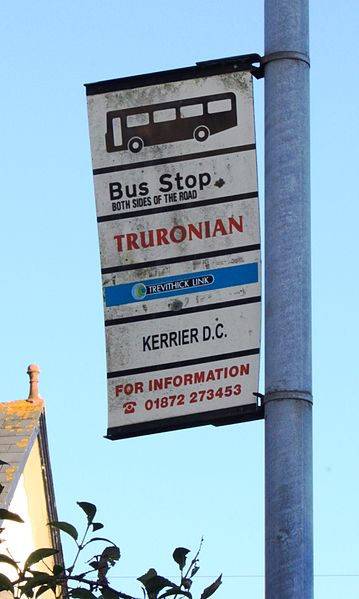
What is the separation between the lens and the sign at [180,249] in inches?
179

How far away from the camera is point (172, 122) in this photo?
4.74 m

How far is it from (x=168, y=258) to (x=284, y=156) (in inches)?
20.7

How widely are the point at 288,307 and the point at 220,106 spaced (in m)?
0.81

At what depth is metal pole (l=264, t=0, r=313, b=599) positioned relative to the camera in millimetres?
4051

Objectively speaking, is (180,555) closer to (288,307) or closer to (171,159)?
(288,307)

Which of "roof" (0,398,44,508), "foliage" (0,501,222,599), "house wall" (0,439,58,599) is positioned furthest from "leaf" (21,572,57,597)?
"house wall" (0,439,58,599)

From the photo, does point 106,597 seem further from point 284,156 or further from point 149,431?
point 284,156

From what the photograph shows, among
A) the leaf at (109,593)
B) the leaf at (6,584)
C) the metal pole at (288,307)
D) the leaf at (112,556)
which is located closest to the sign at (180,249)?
the metal pole at (288,307)

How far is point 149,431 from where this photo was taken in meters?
4.59

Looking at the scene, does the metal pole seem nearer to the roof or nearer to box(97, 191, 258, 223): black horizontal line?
box(97, 191, 258, 223): black horizontal line

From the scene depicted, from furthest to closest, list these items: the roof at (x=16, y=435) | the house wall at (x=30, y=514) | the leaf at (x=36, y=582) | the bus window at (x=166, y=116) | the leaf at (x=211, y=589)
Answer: the house wall at (x=30, y=514) → the roof at (x=16, y=435) → the bus window at (x=166, y=116) → the leaf at (x=36, y=582) → the leaf at (x=211, y=589)

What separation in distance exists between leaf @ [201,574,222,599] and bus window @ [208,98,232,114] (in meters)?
1.65

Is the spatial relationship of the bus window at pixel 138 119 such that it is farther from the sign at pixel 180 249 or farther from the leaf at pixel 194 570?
the leaf at pixel 194 570

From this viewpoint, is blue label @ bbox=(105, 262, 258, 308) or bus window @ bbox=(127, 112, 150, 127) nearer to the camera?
blue label @ bbox=(105, 262, 258, 308)
